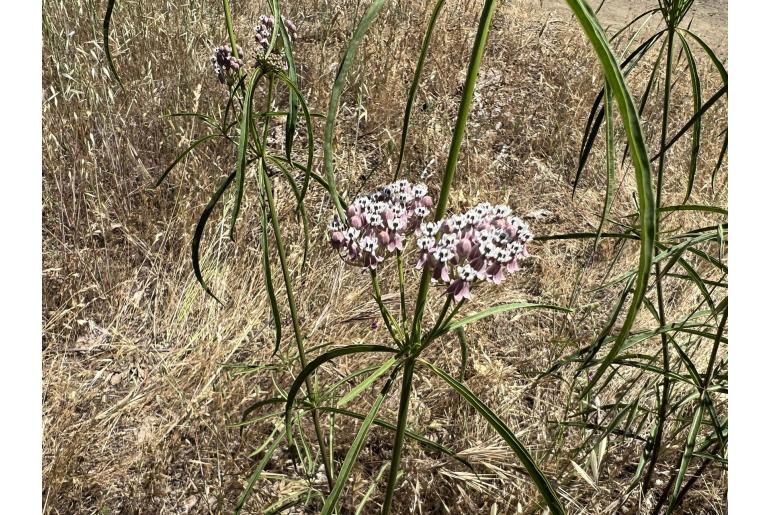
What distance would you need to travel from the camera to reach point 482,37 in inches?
24.8

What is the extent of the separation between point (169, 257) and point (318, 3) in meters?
1.92

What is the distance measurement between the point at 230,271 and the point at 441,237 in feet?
4.64

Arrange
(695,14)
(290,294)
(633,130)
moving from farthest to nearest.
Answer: (695,14), (290,294), (633,130)

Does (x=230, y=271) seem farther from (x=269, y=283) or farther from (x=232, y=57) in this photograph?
(x=269, y=283)

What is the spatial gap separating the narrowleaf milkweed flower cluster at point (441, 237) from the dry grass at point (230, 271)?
0.80 m

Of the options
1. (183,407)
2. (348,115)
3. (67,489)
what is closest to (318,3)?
(348,115)

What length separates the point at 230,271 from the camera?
7.10 feet

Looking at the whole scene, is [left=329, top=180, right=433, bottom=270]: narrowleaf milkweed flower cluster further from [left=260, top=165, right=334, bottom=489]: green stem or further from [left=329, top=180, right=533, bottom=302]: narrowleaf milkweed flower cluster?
[left=260, top=165, right=334, bottom=489]: green stem

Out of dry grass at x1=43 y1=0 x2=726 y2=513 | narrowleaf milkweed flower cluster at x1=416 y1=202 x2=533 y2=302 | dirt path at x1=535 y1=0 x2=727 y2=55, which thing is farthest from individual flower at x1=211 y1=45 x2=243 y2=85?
dirt path at x1=535 y1=0 x2=727 y2=55

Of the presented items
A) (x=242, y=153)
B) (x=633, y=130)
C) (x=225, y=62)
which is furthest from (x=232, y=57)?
(x=633, y=130)

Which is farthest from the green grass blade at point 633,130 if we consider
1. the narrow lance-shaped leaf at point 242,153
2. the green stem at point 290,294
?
the green stem at point 290,294

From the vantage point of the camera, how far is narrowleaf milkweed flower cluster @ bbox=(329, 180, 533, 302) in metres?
0.82

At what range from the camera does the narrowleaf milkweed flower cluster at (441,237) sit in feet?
2.69

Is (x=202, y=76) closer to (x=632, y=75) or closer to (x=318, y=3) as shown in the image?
(x=318, y=3)
